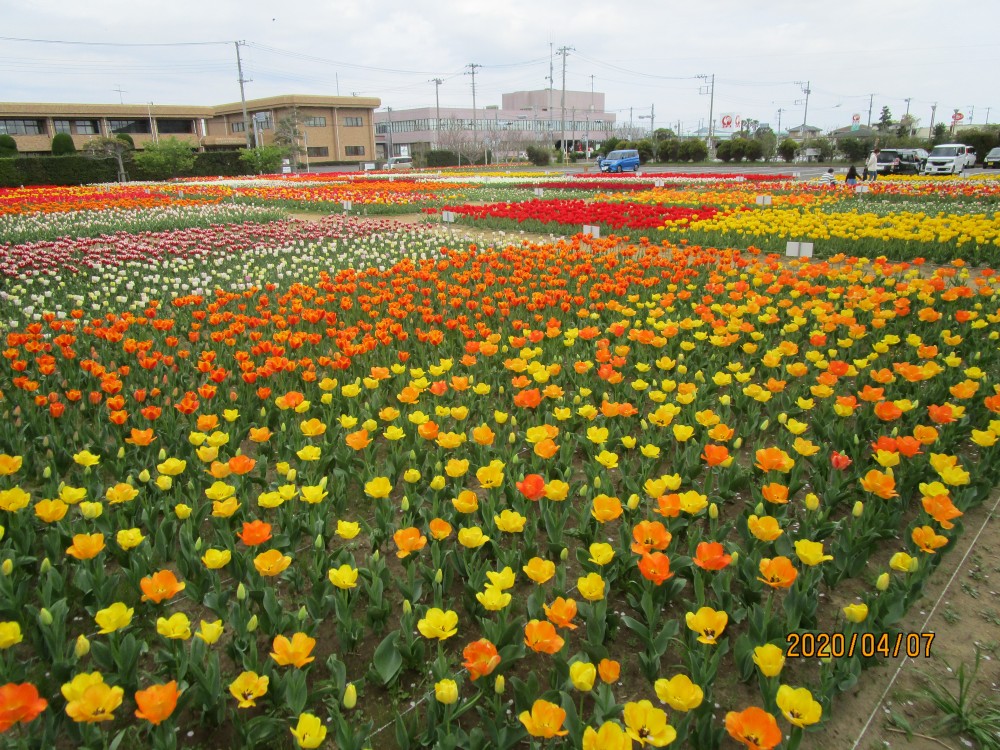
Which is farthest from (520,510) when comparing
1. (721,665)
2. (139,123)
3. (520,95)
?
(520,95)

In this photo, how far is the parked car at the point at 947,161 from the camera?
3281cm

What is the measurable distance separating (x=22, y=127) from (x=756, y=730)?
238 feet

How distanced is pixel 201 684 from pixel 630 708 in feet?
4.59

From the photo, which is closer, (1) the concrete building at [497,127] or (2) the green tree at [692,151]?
(2) the green tree at [692,151]

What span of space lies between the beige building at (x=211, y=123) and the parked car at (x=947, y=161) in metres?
48.4

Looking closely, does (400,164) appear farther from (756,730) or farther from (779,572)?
(756,730)

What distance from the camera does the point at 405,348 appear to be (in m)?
5.73

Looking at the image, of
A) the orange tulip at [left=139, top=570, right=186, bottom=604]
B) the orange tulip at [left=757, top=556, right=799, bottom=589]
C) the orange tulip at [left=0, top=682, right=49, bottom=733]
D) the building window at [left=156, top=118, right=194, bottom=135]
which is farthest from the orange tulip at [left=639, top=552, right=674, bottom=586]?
the building window at [left=156, top=118, right=194, bottom=135]

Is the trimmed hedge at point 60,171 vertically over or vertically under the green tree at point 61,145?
under

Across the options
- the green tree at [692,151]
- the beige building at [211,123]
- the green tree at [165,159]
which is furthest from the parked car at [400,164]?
the green tree at [692,151]

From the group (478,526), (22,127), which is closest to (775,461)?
(478,526)
